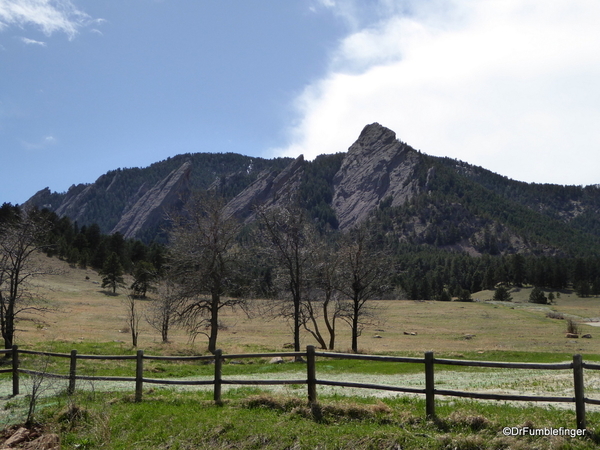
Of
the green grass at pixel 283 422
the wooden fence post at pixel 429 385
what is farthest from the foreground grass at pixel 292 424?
the wooden fence post at pixel 429 385

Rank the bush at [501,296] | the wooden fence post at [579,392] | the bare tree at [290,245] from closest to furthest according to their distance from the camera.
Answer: the wooden fence post at [579,392] < the bare tree at [290,245] < the bush at [501,296]

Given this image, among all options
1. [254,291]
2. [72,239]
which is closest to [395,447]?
[254,291]

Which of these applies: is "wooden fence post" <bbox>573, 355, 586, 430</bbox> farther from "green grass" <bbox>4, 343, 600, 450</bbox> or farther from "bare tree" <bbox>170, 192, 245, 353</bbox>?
"bare tree" <bbox>170, 192, 245, 353</bbox>

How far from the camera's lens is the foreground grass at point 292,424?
27.9ft

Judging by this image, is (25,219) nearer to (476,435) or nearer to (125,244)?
(476,435)

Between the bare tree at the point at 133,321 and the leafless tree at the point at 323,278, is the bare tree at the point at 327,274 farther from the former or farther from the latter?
the bare tree at the point at 133,321

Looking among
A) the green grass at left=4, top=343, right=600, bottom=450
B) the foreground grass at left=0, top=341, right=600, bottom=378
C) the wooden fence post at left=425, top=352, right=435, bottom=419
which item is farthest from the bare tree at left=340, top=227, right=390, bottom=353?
the wooden fence post at left=425, top=352, right=435, bottom=419

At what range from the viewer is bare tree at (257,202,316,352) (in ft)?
101

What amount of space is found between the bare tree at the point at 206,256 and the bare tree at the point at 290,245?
2385 millimetres

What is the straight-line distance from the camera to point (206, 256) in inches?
1152

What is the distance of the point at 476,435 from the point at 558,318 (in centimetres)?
7591

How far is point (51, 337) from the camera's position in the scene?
1400 inches

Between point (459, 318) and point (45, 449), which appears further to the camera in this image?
point (459, 318)

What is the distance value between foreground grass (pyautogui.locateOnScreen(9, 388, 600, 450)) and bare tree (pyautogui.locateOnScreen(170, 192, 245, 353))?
16259 mm
